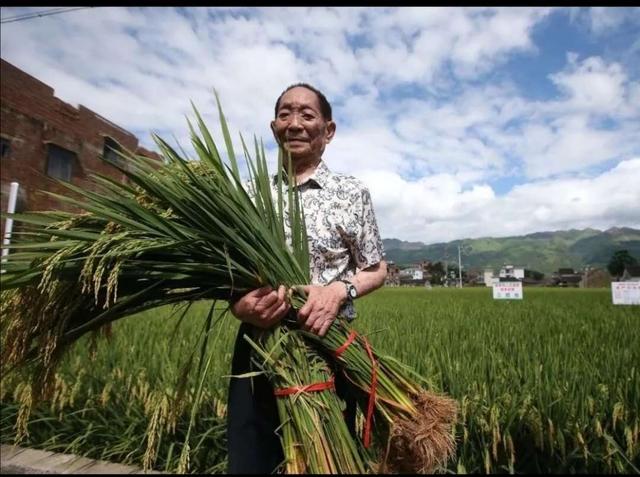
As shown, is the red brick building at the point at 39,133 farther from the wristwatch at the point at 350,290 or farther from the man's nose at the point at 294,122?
the wristwatch at the point at 350,290

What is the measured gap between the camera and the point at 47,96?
12648 millimetres

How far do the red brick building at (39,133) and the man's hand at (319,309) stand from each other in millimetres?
10551

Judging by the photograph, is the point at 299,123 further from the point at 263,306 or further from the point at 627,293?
the point at 627,293

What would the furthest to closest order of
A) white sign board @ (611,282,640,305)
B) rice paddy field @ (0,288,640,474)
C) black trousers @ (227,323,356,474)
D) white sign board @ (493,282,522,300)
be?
white sign board @ (493,282,522,300) → white sign board @ (611,282,640,305) → rice paddy field @ (0,288,640,474) → black trousers @ (227,323,356,474)

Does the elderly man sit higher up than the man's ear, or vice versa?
the man's ear

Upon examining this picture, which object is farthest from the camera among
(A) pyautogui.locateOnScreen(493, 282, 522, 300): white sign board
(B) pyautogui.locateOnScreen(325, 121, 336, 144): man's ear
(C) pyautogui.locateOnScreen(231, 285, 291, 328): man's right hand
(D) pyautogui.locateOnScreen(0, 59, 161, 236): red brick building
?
(D) pyautogui.locateOnScreen(0, 59, 161, 236): red brick building

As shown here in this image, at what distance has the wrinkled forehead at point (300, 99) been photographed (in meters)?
1.29

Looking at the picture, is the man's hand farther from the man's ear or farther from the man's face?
the man's ear

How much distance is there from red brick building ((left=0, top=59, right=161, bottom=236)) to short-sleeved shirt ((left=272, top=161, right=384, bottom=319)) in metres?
10.3

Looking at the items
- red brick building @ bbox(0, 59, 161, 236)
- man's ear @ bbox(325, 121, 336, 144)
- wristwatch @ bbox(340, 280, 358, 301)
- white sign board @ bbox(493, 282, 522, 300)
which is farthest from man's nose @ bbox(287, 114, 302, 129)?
white sign board @ bbox(493, 282, 522, 300)

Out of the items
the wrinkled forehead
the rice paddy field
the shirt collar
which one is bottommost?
the rice paddy field

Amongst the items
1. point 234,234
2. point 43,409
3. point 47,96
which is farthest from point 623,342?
point 47,96

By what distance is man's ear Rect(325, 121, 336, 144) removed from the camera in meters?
1.41

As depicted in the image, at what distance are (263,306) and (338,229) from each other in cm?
37
